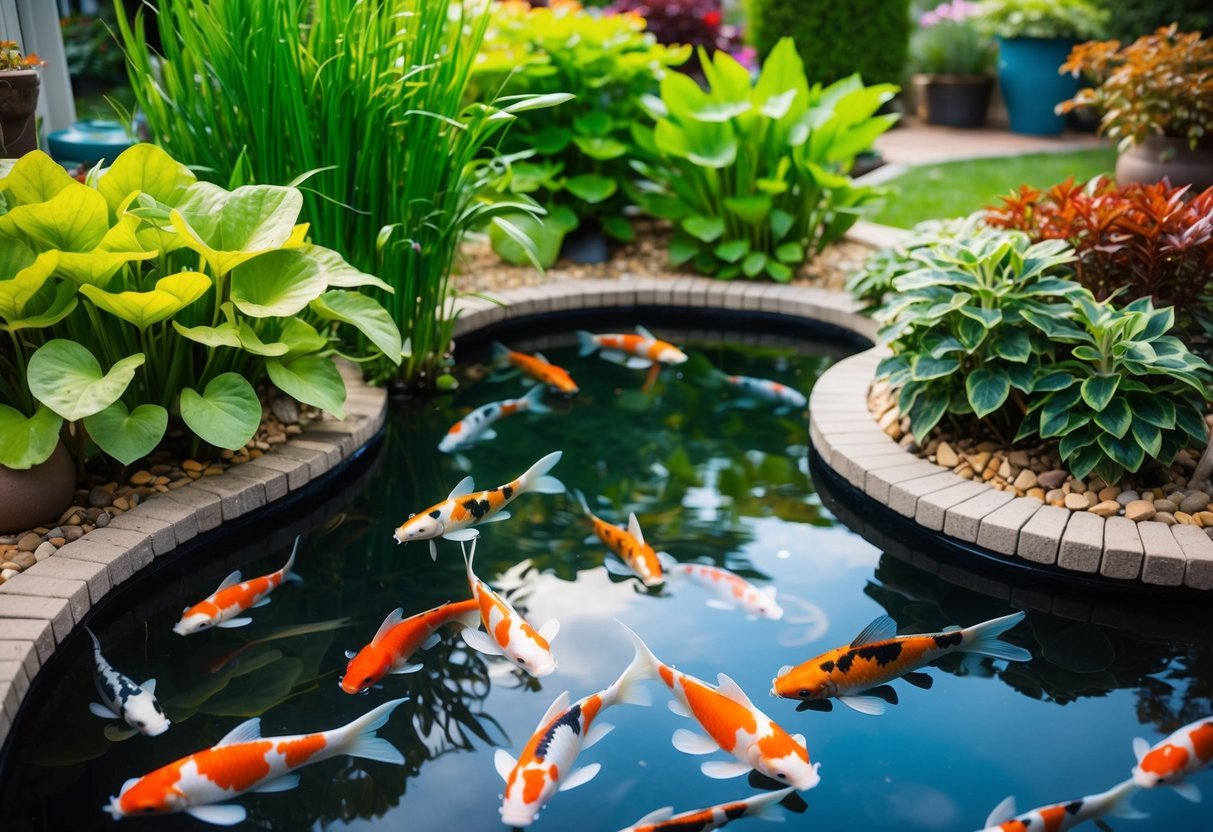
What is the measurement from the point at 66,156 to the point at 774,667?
12.5 ft

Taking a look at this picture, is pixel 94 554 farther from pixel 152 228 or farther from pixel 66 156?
pixel 66 156

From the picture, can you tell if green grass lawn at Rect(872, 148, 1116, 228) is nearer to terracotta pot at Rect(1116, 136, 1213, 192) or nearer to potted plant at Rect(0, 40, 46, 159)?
terracotta pot at Rect(1116, 136, 1213, 192)

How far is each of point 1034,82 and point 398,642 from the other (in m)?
8.66

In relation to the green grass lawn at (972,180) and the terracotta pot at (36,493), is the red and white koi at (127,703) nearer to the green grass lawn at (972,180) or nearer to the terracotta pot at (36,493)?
the terracotta pot at (36,493)

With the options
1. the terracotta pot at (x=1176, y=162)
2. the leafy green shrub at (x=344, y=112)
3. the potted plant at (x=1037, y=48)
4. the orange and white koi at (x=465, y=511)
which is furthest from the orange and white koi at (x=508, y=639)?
the potted plant at (x=1037, y=48)

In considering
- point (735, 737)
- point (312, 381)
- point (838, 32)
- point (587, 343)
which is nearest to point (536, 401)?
point (587, 343)

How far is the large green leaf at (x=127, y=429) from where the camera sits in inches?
110

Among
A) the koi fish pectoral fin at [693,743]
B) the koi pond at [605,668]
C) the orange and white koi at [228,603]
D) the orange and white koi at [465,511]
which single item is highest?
the orange and white koi at [465,511]

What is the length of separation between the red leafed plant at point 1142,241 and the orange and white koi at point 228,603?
268 centimetres

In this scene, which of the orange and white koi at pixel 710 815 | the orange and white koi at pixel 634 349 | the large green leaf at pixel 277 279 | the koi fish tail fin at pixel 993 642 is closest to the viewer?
the orange and white koi at pixel 710 815

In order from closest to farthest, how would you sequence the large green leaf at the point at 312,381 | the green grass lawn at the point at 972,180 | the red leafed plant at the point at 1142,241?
1. the large green leaf at the point at 312,381
2. the red leafed plant at the point at 1142,241
3. the green grass lawn at the point at 972,180

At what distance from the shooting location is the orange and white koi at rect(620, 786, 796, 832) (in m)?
1.93

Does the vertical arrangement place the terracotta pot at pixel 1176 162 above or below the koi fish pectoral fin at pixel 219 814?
above

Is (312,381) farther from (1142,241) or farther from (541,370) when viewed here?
(1142,241)
